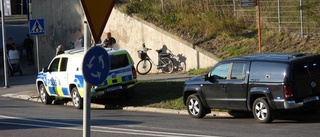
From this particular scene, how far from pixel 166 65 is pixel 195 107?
428 inches

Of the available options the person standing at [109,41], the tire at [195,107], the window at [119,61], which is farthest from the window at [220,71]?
the person standing at [109,41]

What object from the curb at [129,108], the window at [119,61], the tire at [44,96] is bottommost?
the curb at [129,108]

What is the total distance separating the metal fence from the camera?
26391 mm

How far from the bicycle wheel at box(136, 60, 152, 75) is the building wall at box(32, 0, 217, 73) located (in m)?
0.24

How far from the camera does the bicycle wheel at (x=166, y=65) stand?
29.1 metres

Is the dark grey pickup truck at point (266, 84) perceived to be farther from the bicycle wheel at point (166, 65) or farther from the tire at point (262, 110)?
the bicycle wheel at point (166, 65)

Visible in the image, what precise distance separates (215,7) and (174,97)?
874cm

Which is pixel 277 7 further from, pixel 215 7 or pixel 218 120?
pixel 218 120

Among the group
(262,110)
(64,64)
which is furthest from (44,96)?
(262,110)

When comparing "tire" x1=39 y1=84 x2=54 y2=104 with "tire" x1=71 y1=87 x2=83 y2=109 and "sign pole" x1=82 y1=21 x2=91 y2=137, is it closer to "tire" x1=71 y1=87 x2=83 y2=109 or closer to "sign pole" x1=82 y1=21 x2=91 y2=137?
"tire" x1=71 y1=87 x2=83 y2=109

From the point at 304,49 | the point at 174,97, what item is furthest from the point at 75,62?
the point at 304,49

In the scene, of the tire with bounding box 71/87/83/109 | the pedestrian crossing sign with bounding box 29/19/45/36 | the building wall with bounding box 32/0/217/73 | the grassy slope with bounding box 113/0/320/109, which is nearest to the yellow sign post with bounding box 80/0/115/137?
the grassy slope with bounding box 113/0/320/109

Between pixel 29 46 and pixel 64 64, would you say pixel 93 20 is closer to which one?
pixel 64 64

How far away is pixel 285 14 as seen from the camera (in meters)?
27.6
